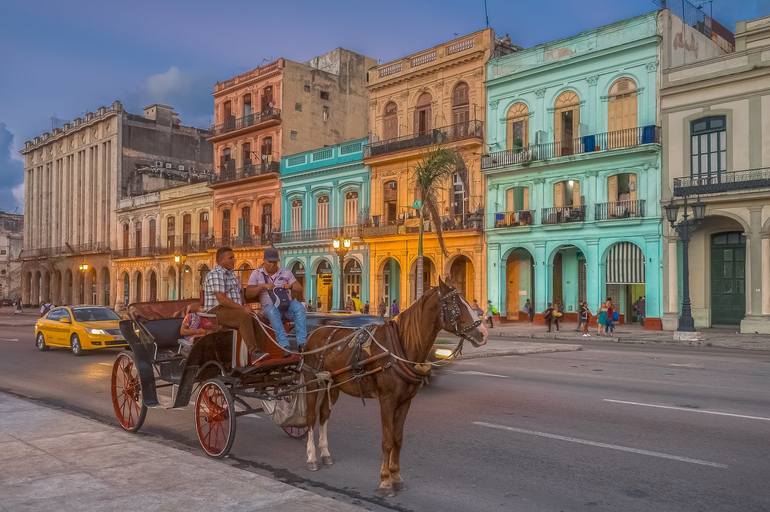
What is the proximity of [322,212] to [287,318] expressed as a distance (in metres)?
34.9

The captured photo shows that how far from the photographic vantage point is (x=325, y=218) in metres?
41.8

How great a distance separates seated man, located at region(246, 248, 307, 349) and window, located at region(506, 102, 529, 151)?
27.0 metres

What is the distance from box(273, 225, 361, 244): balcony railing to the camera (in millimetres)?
39625

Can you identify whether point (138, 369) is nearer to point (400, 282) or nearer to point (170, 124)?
point (400, 282)

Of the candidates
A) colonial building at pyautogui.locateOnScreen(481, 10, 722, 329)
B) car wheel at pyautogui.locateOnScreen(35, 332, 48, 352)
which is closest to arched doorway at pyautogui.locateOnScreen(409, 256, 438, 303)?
colonial building at pyautogui.locateOnScreen(481, 10, 722, 329)

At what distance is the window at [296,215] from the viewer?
43.3 meters

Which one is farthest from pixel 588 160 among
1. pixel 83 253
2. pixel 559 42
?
pixel 83 253

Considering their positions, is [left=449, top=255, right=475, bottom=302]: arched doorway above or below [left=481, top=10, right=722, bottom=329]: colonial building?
below

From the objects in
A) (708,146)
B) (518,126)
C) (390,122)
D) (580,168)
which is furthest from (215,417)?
(390,122)

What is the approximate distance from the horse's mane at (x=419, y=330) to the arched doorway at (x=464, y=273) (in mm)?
29704

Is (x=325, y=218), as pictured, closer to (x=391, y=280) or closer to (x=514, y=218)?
(x=391, y=280)

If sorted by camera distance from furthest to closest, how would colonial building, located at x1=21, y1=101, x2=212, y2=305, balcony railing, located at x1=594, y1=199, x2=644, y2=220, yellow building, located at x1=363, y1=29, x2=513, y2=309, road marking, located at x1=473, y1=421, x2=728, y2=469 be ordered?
colonial building, located at x1=21, y1=101, x2=212, y2=305 < yellow building, located at x1=363, y1=29, x2=513, y2=309 < balcony railing, located at x1=594, y1=199, x2=644, y2=220 < road marking, located at x1=473, y1=421, x2=728, y2=469

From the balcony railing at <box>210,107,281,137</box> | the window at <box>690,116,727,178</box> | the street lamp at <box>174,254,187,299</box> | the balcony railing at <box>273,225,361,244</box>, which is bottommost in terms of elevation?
the street lamp at <box>174,254,187,299</box>

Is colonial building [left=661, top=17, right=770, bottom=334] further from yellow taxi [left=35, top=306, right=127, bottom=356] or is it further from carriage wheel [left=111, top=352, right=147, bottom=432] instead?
carriage wheel [left=111, top=352, right=147, bottom=432]
